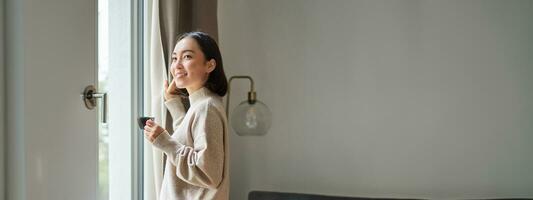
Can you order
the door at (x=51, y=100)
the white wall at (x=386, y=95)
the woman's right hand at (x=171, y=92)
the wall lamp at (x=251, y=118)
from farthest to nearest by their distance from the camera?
the white wall at (x=386, y=95), the wall lamp at (x=251, y=118), the woman's right hand at (x=171, y=92), the door at (x=51, y=100)

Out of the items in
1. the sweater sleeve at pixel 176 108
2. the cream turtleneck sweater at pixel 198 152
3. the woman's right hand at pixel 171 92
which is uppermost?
the woman's right hand at pixel 171 92

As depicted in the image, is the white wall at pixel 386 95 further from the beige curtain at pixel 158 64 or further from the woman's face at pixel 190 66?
the woman's face at pixel 190 66

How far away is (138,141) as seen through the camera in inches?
63.9

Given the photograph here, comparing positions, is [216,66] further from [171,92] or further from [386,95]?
[386,95]

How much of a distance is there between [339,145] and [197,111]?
111cm

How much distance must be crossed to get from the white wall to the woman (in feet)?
3.09

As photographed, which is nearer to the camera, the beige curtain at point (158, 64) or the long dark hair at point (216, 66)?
the long dark hair at point (216, 66)

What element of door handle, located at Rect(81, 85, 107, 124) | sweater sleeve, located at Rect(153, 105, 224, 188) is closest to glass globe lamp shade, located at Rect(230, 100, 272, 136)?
sweater sleeve, located at Rect(153, 105, 224, 188)

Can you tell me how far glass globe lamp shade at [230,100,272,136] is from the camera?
1881 mm

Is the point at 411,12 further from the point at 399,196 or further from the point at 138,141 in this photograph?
the point at 138,141

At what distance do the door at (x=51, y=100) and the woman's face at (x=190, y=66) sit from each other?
200 millimetres

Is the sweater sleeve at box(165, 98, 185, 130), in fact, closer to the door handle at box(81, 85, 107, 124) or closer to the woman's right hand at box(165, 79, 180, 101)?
the woman's right hand at box(165, 79, 180, 101)

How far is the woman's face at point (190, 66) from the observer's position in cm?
120

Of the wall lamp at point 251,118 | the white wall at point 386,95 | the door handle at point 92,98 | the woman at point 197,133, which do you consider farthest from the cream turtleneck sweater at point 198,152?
the white wall at point 386,95
